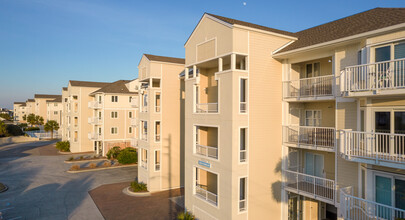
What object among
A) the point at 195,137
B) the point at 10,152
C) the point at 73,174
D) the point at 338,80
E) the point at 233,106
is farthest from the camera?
the point at 10,152

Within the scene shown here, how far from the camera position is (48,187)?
24406mm

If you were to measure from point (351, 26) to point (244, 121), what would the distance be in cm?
697

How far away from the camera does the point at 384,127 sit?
10.5 metres

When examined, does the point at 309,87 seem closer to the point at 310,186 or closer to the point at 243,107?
the point at 243,107

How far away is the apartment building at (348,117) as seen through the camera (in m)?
10.0

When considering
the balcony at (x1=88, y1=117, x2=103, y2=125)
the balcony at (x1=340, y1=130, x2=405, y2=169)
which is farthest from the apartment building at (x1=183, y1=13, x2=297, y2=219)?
the balcony at (x1=88, y1=117, x2=103, y2=125)

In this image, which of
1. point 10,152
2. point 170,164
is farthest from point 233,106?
point 10,152

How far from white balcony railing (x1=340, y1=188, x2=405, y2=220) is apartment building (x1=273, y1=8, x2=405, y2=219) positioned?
1.4 inches

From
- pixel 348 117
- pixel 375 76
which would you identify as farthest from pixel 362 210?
pixel 375 76

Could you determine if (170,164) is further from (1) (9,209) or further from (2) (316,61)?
(2) (316,61)

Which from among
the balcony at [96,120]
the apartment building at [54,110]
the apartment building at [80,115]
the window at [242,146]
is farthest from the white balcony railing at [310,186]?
the apartment building at [54,110]

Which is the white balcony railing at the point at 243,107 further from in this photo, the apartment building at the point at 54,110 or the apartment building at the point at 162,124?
the apartment building at the point at 54,110

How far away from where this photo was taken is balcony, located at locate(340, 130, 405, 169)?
9.38 meters

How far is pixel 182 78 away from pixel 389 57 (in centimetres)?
1582
